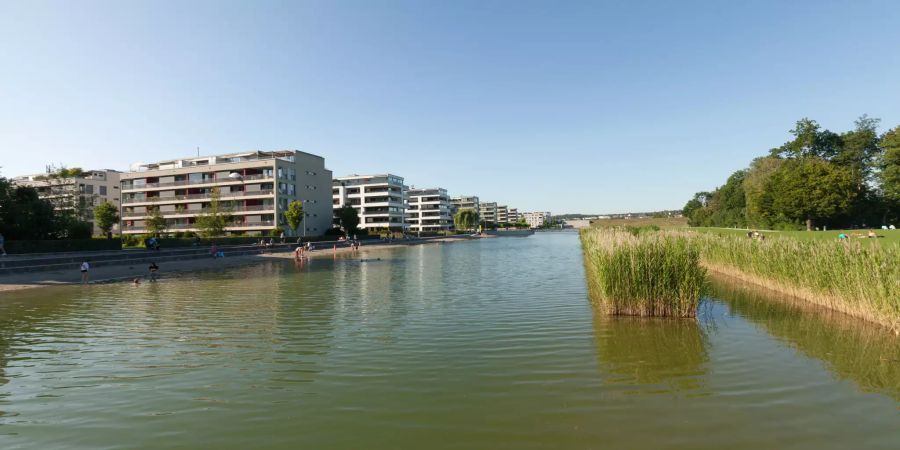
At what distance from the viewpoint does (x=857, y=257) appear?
14180 millimetres

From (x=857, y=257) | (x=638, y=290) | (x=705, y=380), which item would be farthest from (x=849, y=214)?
(x=705, y=380)

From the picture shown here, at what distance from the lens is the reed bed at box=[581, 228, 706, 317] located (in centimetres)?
1486

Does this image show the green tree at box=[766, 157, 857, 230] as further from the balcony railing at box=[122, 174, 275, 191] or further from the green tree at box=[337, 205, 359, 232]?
the balcony railing at box=[122, 174, 275, 191]

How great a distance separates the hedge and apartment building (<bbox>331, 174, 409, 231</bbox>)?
7671 centimetres

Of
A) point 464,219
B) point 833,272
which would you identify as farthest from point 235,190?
point 464,219

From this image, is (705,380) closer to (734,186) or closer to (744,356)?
(744,356)

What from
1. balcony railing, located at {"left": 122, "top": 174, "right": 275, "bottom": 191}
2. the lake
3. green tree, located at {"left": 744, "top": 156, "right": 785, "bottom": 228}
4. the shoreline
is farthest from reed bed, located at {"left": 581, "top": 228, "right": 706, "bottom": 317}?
balcony railing, located at {"left": 122, "top": 174, "right": 275, "bottom": 191}

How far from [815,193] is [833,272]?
5552 cm

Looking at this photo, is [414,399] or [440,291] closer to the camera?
[414,399]

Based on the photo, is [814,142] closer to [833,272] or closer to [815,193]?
[815,193]

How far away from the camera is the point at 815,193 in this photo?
58.3m

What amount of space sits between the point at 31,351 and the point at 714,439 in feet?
55.3

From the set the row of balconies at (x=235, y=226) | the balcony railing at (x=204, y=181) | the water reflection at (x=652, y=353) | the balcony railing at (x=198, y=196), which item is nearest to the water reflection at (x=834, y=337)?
the water reflection at (x=652, y=353)

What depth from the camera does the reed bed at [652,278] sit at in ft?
48.8
